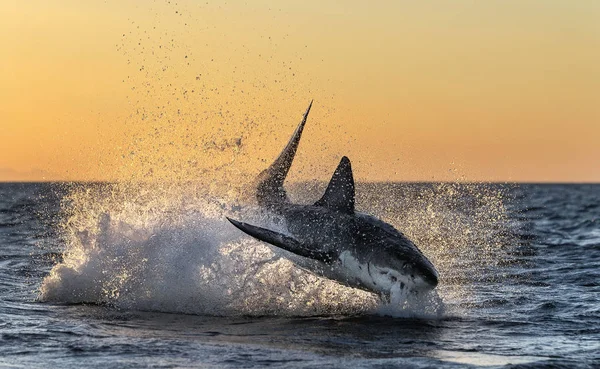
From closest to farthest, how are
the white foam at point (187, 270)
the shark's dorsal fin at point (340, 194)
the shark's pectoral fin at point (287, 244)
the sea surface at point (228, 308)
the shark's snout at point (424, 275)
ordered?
the sea surface at point (228, 308) < the shark's snout at point (424, 275) < the shark's pectoral fin at point (287, 244) < the shark's dorsal fin at point (340, 194) < the white foam at point (187, 270)

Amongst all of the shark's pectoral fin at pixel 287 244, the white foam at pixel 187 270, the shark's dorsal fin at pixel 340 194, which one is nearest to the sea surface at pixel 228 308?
the white foam at pixel 187 270

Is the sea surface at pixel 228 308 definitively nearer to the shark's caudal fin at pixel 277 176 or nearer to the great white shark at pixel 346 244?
the great white shark at pixel 346 244

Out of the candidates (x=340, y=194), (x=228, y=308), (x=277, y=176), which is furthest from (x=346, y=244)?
(x=277, y=176)

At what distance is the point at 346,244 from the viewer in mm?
15258

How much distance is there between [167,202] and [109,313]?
376 cm

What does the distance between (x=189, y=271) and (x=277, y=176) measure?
122 inches

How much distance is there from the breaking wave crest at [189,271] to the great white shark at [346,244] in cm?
75

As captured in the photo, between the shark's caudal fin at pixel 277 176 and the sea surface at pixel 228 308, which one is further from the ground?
the shark's caudal fin at pixel 277 176

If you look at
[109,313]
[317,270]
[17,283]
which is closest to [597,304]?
[317,270]

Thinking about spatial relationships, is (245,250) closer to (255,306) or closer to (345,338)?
(255,306)

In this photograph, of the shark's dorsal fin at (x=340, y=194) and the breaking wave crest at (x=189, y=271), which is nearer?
the shark's dorsal fin at (x=340, y=194)

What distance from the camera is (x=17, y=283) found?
67.3 feet

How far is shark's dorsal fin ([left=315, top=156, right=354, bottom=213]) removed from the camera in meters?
16.2

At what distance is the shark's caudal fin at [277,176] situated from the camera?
60.5ft
